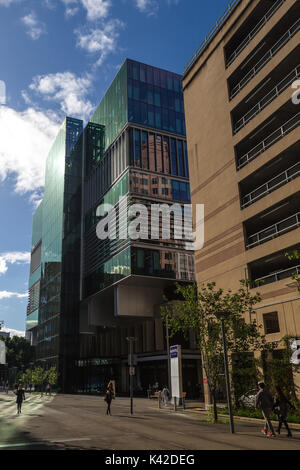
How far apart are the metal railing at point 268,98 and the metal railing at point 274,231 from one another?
842 cm

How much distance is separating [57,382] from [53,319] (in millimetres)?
10871

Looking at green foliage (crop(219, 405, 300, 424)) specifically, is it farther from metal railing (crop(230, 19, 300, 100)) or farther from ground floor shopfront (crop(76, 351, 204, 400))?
metal railing (crop(230, 19, 300, 100))

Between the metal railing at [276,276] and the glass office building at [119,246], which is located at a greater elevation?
the glass office building at [119,246]

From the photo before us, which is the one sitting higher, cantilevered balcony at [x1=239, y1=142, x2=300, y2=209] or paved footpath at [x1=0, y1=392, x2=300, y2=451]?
cantilevered balcony at [x1=239, y1=142, x2=300, y2=209]

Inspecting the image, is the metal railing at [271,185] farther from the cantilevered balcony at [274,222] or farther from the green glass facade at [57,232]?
the green glass facade at [57,232]

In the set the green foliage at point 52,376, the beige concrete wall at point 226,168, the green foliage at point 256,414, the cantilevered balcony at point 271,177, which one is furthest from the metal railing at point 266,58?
the green foliage at point 52,376

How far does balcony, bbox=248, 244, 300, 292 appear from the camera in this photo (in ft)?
86.4

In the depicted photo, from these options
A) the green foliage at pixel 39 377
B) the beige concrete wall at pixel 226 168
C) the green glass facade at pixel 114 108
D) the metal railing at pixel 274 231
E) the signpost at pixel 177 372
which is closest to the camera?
the beige concrete wall at pixel 226 168

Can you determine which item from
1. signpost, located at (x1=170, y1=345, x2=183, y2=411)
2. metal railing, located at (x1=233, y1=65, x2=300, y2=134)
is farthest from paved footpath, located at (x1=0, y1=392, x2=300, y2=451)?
metal railing, located at (x1=233, y1=65, x2=300, y2=134)

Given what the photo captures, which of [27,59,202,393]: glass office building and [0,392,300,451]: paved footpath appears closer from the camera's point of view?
[0,392,300,451]: paved footpath

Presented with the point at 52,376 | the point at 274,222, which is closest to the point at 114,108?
the point at 274,222

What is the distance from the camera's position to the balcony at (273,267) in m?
26.3

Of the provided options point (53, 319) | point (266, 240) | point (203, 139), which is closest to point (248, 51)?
point (203, 139)

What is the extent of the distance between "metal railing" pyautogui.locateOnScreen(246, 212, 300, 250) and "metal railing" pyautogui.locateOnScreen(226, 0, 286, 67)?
14.6 m
